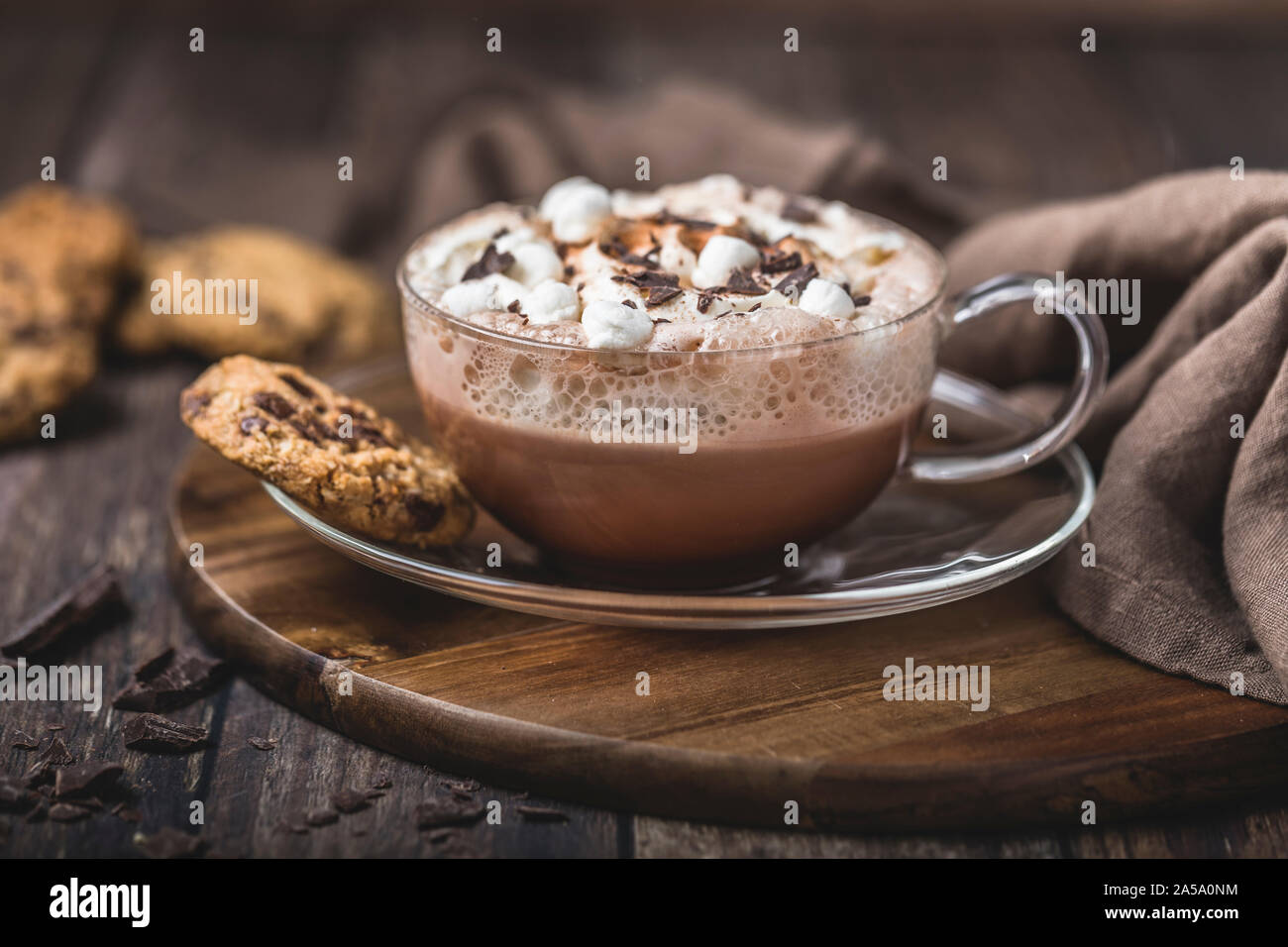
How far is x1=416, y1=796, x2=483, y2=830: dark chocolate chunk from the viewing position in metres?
1.52

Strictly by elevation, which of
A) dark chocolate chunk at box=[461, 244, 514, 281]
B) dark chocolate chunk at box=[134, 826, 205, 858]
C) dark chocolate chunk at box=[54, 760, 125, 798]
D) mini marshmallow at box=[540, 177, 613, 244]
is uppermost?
mini marshmallow at box=[540, 177, 613, 244]

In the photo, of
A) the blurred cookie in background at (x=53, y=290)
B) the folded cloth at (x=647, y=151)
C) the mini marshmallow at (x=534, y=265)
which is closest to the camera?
the mini marshmallow at (x=534, y=265)

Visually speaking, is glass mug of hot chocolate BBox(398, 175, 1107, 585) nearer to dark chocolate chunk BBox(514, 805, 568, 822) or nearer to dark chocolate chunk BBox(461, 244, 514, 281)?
dark chocolate chunk BBox(461, 244, 514, 281)

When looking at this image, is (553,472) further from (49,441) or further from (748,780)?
(49,441)

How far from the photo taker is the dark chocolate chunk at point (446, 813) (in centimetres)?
152

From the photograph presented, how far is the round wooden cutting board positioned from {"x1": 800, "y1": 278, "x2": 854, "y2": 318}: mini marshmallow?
45 centimetres

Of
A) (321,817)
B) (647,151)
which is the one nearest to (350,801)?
(321,817)

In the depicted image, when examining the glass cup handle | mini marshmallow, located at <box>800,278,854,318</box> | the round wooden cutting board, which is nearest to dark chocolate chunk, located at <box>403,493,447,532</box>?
the round wooden cutting board

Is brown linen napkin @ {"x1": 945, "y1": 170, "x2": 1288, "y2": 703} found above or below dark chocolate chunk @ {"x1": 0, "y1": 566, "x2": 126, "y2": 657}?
above

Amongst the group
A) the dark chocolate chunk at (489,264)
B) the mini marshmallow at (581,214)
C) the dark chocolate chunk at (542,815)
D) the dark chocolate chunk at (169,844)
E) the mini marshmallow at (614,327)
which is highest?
the mini marshmallow at (581,214)

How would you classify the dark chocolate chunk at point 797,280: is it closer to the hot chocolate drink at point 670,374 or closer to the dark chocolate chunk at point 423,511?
the hot chocolate drink at point 670,374

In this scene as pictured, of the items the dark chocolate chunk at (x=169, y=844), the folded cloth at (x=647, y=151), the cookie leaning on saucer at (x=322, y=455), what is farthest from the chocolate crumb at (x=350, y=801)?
the folded cloth at (x=647, y=151)

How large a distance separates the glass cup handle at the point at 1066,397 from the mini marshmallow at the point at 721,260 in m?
0.36

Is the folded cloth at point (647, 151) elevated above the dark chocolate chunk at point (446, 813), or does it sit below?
above
